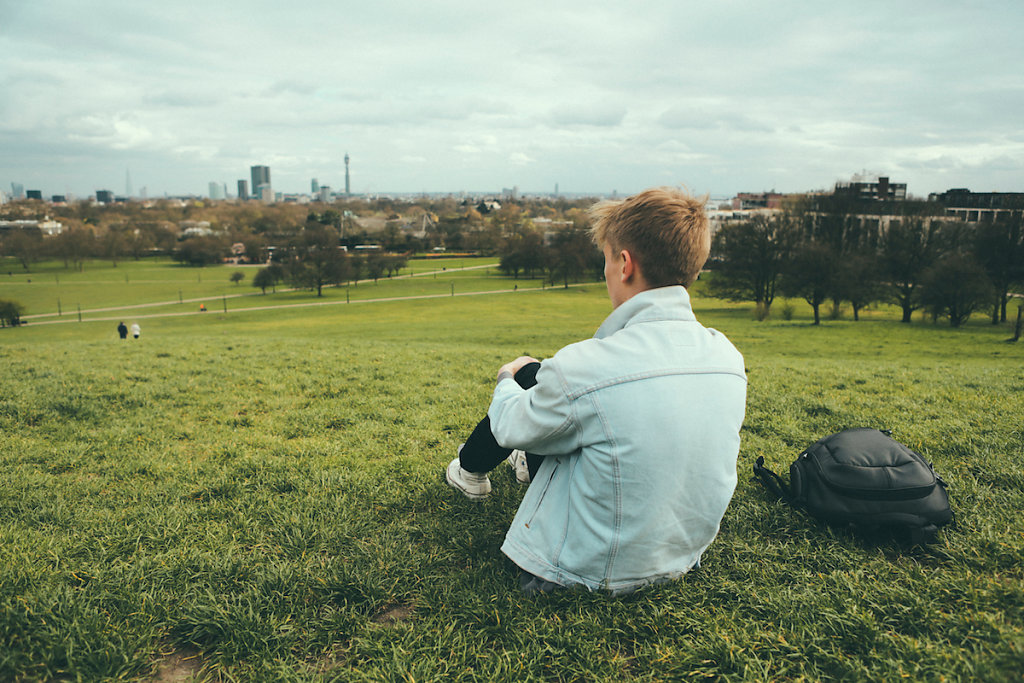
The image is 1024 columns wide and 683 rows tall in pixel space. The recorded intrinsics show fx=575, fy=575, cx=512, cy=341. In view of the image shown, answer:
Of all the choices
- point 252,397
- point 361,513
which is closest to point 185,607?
point 361,513

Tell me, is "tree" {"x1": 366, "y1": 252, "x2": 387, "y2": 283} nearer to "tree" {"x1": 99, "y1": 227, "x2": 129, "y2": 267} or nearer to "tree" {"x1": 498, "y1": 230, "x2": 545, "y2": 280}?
"tree" {"x1": 498, "y1": 230, "x2": 545, "y2": 280}

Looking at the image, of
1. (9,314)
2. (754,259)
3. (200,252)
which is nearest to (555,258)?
(754,259)

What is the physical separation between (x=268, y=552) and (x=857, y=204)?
67258mm

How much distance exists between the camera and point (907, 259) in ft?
140

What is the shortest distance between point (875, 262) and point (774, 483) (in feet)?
158

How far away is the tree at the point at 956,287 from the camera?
1457 inches

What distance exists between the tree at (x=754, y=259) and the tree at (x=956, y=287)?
1055cm

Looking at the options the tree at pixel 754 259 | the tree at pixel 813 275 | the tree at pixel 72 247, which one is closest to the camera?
the tree at pixel 813 275

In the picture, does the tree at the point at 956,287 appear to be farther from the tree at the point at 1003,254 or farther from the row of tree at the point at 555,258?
the row of tree at the point at 555,258

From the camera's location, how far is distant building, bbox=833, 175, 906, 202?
61.6 metres

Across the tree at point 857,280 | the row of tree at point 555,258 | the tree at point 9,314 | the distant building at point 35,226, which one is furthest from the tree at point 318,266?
the tree at point 857,280

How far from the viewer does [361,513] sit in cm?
354

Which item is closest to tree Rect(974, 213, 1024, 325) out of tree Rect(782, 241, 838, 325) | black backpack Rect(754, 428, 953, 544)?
tree Rect(782, 241, 838, 325)

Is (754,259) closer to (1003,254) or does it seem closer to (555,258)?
(1003,254)
